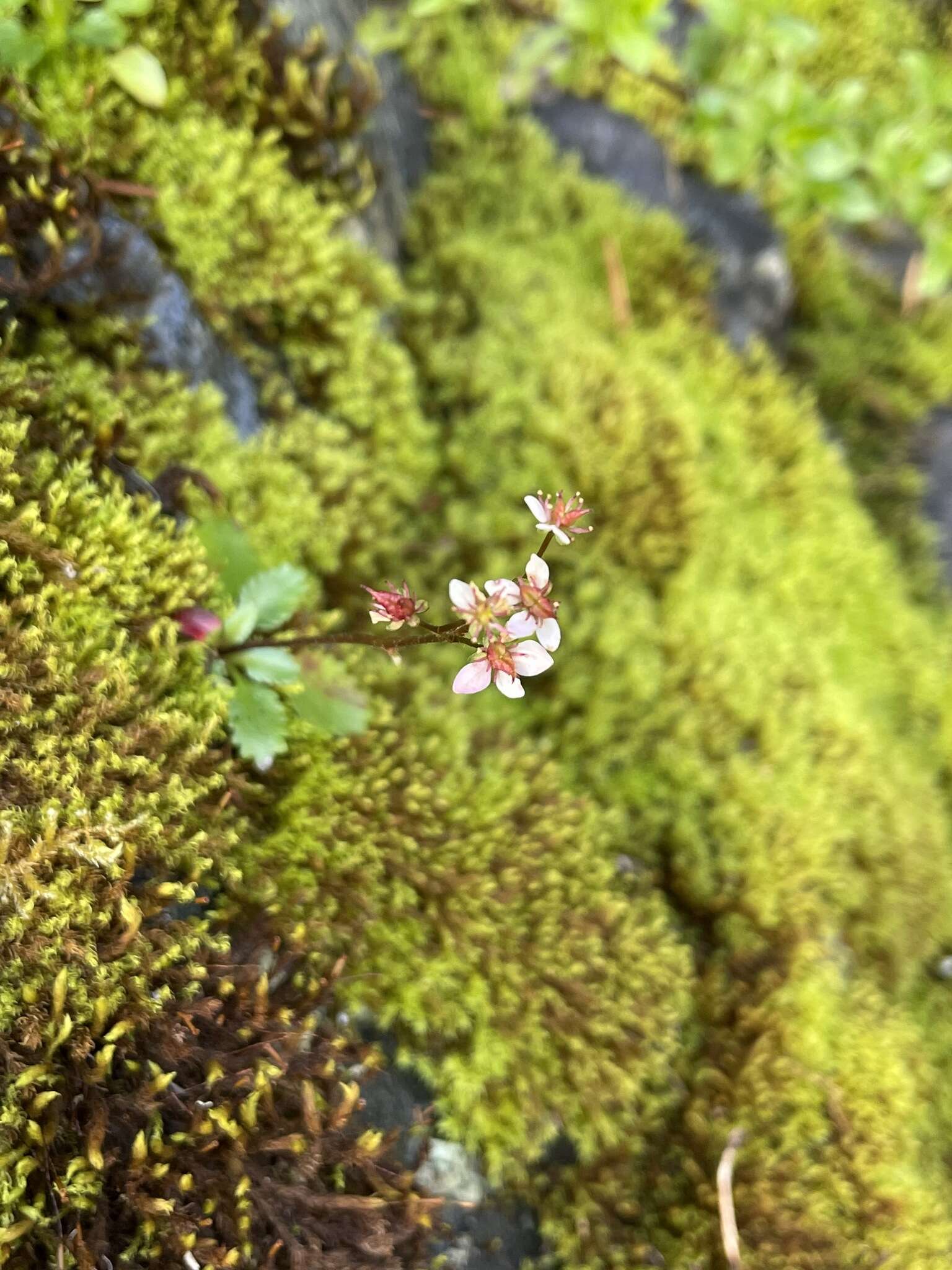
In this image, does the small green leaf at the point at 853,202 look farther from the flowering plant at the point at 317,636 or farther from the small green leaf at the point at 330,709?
the small green leaf at the point at 330,709

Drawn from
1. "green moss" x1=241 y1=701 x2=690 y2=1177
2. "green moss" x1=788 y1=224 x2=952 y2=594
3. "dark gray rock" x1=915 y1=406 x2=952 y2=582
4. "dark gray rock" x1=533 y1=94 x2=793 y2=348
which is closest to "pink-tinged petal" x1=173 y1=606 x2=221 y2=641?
"green moss" x1=241 y1=701 x2=690 y2=1177

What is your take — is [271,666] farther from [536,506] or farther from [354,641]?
[536,506]

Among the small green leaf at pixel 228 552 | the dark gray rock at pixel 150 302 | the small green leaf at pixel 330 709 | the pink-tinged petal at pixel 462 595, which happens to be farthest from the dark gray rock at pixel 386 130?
the pink-tinged petal at pixel 462 595

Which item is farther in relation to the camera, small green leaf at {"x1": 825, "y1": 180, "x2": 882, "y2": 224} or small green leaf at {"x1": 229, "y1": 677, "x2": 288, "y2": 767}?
small green leaf at {"x1": 825, "y1": 180, "x2": 882, "y2": 224}

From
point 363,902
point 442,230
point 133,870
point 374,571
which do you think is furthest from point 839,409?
point 133,870

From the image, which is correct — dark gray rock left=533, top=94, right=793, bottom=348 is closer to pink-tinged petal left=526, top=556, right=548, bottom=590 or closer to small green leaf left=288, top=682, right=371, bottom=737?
small green leaf left=288, top=682, right=371, bottom=737

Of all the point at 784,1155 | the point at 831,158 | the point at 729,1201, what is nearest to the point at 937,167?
the point at 831,158

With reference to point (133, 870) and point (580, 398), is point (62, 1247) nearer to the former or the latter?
point (133, 870)
